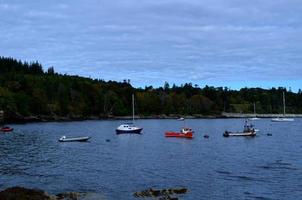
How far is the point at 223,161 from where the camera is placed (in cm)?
8000

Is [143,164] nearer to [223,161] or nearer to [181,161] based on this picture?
[181,161]

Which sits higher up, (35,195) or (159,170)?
(35,195)

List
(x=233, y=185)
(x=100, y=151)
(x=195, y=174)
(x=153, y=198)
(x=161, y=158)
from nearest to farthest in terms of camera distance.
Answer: (x=153, y=198), (x=233, y=185), (x=195, y=174), (x=161, y=158), (x=100, y=151)

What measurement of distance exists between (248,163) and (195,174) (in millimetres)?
15921

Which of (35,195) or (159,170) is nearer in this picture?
(35,195)

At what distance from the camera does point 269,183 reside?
56469mm

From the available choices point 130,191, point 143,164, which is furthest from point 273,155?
point 130,191

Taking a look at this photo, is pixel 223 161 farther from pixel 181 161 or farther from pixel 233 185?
pixel 233 185

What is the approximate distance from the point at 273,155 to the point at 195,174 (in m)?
30.0

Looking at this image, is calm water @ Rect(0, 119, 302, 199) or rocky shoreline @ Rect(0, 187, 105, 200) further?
calm water @ Rect(0, 119, 302, 199)

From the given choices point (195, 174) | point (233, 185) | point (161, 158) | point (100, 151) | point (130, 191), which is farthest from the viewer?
point (100, 151)

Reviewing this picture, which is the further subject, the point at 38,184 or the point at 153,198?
the point at 38,184

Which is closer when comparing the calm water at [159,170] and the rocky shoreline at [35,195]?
the rocky shoreline at [35,195]

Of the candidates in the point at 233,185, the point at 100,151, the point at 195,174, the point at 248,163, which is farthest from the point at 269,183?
the point at 100,151
